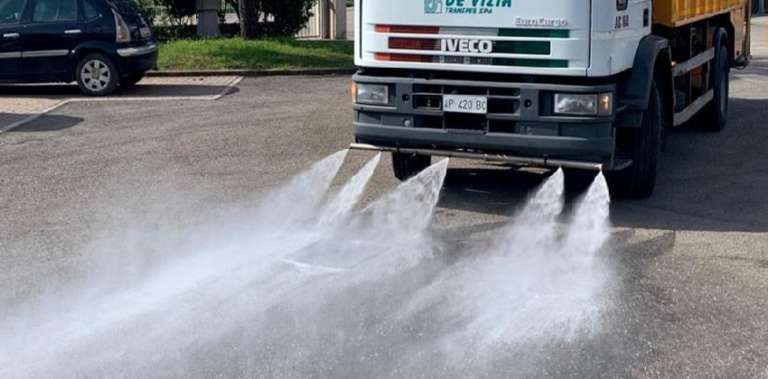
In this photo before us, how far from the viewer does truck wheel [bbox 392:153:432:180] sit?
35.2ft

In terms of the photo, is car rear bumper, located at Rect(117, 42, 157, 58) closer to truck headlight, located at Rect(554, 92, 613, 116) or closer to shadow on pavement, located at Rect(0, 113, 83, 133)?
shadow on pavement, located at Rect(0, 113, 83, 133)

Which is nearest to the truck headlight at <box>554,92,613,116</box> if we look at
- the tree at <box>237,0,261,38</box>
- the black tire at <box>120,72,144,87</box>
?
the black tire at <box>120,72,144,87</box>

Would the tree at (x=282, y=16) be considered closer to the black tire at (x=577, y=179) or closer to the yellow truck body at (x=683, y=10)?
the yellow truck body at (x=683, y=10)

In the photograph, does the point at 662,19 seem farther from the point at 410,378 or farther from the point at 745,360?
the point at 410,378

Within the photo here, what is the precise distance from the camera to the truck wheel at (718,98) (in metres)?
13.9

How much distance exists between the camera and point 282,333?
653 cm

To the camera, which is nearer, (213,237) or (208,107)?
(213,237)

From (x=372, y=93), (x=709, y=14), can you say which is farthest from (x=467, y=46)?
(x=709, y=14)

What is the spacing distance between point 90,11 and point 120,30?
495 millimetres

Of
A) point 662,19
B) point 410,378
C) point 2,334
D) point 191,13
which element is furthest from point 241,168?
point 191,13

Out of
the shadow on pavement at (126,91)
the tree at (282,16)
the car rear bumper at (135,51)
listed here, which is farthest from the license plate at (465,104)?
the tree at (282,16)

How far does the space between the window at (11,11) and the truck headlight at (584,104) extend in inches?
414

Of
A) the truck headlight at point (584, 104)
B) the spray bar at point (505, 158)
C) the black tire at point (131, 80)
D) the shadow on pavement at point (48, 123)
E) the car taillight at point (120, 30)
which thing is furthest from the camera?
the black tire at point (131, 80)

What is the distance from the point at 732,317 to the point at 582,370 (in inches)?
55.2
